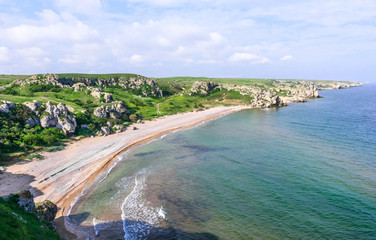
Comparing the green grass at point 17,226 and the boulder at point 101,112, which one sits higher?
the boulder at point 101,112

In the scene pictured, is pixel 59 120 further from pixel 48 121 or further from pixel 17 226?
pixel 17 226

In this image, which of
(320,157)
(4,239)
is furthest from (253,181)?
(4,239)

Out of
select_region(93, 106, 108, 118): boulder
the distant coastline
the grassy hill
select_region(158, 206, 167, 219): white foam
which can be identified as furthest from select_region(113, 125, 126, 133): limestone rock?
select_region(158, 206, 167, 219): white foam

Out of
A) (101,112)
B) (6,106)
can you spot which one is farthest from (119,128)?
(6,106)

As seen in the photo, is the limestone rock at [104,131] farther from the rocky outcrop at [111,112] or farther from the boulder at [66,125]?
the rocky outcrop at [111,112]

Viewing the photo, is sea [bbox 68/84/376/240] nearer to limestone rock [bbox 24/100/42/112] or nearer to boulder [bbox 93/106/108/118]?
boulder [bbox 93/106/108/118]

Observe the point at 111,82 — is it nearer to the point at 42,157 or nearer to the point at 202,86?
the point at 202,86

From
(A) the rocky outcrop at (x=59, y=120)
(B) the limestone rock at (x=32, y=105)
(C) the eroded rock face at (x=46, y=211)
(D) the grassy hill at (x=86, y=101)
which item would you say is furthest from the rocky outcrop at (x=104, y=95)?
(C) the eroded rock face at (x=46, y=211)
